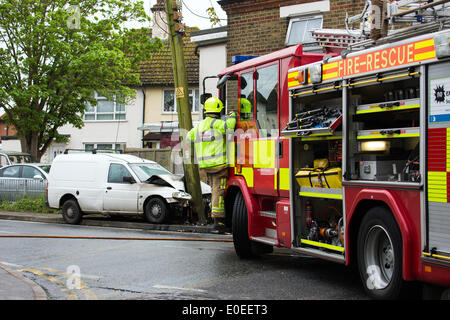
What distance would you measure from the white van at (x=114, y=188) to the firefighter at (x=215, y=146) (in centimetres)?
491

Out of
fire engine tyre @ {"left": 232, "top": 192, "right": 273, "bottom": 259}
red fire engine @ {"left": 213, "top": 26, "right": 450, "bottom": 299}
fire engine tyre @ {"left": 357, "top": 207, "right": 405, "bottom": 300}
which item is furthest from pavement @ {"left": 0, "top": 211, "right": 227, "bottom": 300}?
fire engine tyre @ {"left": 357, "top": 207, "right": 405, "bottom": 300}

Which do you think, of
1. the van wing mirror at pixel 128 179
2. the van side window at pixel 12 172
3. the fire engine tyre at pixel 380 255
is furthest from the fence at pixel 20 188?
the fire engine tyre at pixel 380 255

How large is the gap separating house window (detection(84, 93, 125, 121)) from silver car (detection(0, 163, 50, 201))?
15689mm

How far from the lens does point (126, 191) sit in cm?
1540

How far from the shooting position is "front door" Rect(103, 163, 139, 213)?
15.3 meters

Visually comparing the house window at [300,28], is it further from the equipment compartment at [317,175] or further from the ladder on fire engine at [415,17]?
the ladder on fire engine at [415,17]

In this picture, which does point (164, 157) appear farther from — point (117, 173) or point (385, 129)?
point (385, 129)

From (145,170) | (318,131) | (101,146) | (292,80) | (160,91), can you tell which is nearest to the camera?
(318,131)

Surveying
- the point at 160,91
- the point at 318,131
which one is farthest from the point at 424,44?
the point at 160,91

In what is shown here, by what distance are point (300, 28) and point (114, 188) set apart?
6.38 metres

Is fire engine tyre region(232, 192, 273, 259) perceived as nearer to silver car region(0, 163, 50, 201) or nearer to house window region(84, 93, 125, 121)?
silver car region(0, 163, 50, 201)

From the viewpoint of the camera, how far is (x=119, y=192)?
15484 mm
